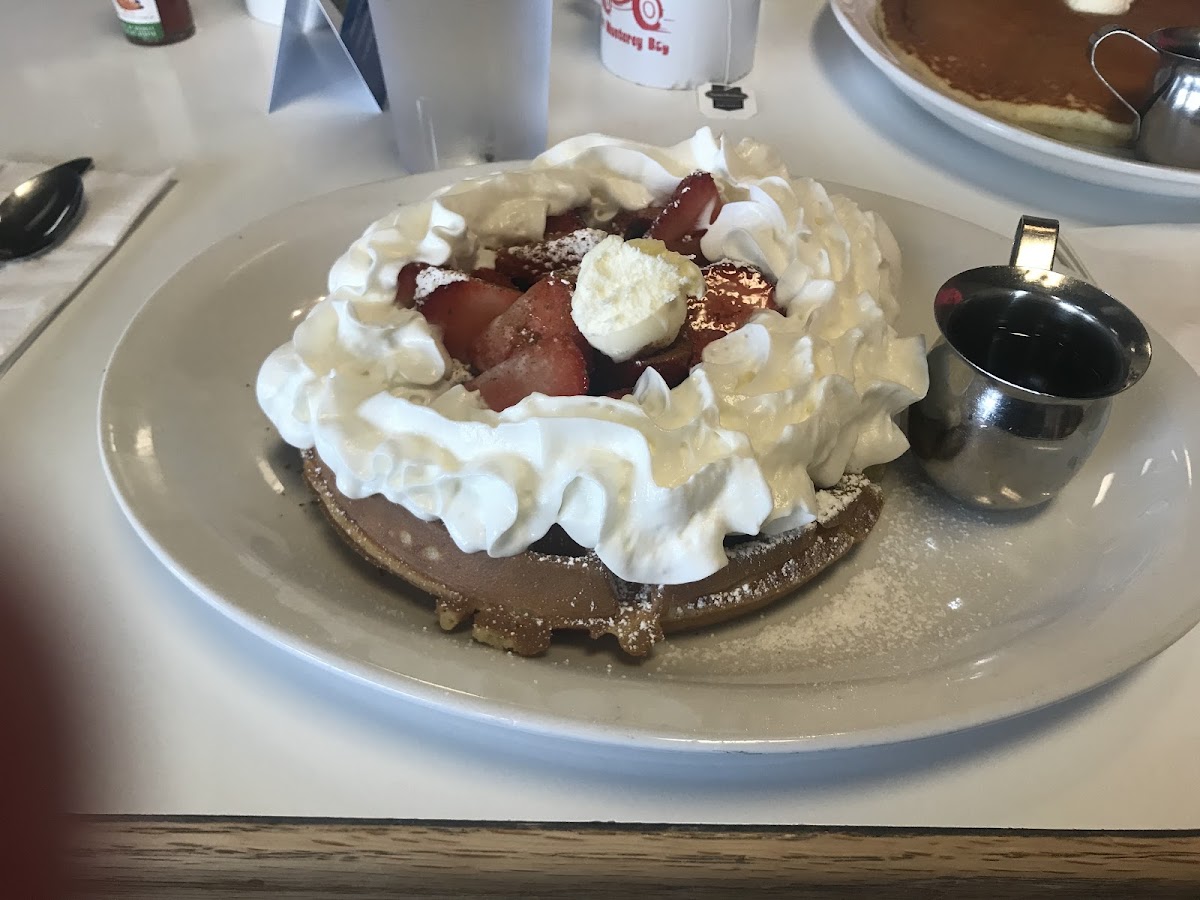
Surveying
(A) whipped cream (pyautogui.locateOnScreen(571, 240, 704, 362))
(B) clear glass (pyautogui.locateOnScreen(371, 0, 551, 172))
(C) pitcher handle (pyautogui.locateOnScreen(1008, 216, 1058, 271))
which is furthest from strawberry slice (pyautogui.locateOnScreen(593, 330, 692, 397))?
(B) clear glass (pyautogui.locateOnScreen(371, 0, 551, 172))

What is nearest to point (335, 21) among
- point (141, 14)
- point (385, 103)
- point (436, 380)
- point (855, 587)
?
point (385, 103)

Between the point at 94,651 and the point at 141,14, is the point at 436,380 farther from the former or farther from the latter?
the point at 141,14

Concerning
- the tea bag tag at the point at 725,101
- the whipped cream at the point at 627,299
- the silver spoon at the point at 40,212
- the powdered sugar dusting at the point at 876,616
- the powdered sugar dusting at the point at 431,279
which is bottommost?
the powdered sugar dusting at the point at 876,616

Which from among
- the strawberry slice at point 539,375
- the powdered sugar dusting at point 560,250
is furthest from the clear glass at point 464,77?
the strawberry slice at point 539,375

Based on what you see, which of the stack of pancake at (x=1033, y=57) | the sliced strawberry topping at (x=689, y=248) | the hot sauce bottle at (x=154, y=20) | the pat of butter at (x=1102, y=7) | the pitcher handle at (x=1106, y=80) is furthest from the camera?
the pat of butter at (x=1102, y=7)

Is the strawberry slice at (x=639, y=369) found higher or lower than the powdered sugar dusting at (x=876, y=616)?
higher

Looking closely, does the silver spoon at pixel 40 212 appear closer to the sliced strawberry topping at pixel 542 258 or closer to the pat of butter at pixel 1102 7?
the sliced strawberry topping at pixel 542 258

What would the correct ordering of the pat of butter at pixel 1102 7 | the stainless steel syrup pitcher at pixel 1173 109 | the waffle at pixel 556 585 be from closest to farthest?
1. the waffle at pixel 556 585
2. the stainless steel syrup pitcher at pixel 1173 109
3. the pat of butter at pixel 1102 7
